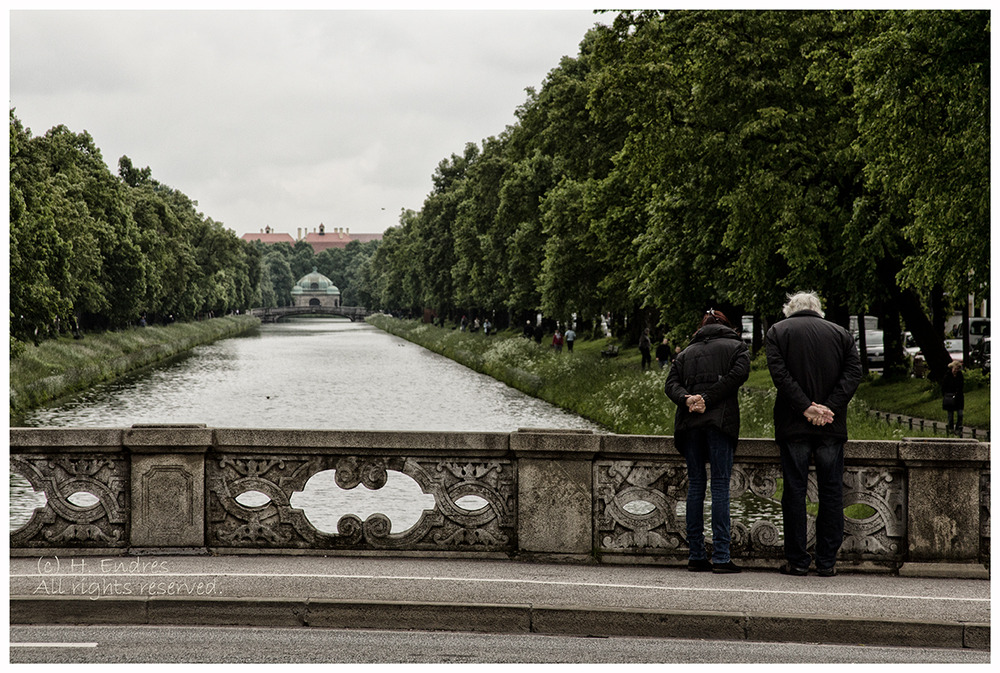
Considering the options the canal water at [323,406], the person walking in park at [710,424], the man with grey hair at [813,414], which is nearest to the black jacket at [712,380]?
the person walking in park at [710,424]

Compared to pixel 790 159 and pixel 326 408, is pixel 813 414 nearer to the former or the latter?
pixel 790 159

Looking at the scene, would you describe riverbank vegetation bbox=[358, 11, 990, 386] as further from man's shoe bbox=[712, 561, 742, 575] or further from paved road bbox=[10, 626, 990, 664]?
paved road bbox=[10, 626, 990, 664]

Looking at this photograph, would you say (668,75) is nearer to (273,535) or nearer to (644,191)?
(644,191)

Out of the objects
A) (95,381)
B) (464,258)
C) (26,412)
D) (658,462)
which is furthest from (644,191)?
(464,258)

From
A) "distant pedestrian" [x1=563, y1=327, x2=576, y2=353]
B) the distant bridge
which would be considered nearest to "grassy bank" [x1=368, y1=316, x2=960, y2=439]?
"distant pedestrian" [x1=563, y1=327, x2=576, y2=353]

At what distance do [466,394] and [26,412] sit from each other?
1333 centimetres

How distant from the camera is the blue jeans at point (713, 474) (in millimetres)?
8117

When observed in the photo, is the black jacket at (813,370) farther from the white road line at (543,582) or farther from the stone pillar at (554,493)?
the stone pillar at (554,493)

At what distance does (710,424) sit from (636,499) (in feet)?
2.84

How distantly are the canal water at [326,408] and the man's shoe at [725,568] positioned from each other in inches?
271

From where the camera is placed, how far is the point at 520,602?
728cm

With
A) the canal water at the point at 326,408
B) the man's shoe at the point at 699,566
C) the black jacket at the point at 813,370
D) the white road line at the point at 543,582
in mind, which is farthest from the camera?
the canal water at the point at 326,408

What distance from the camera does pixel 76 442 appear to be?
8.52m

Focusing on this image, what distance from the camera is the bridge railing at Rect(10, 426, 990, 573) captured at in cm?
844
